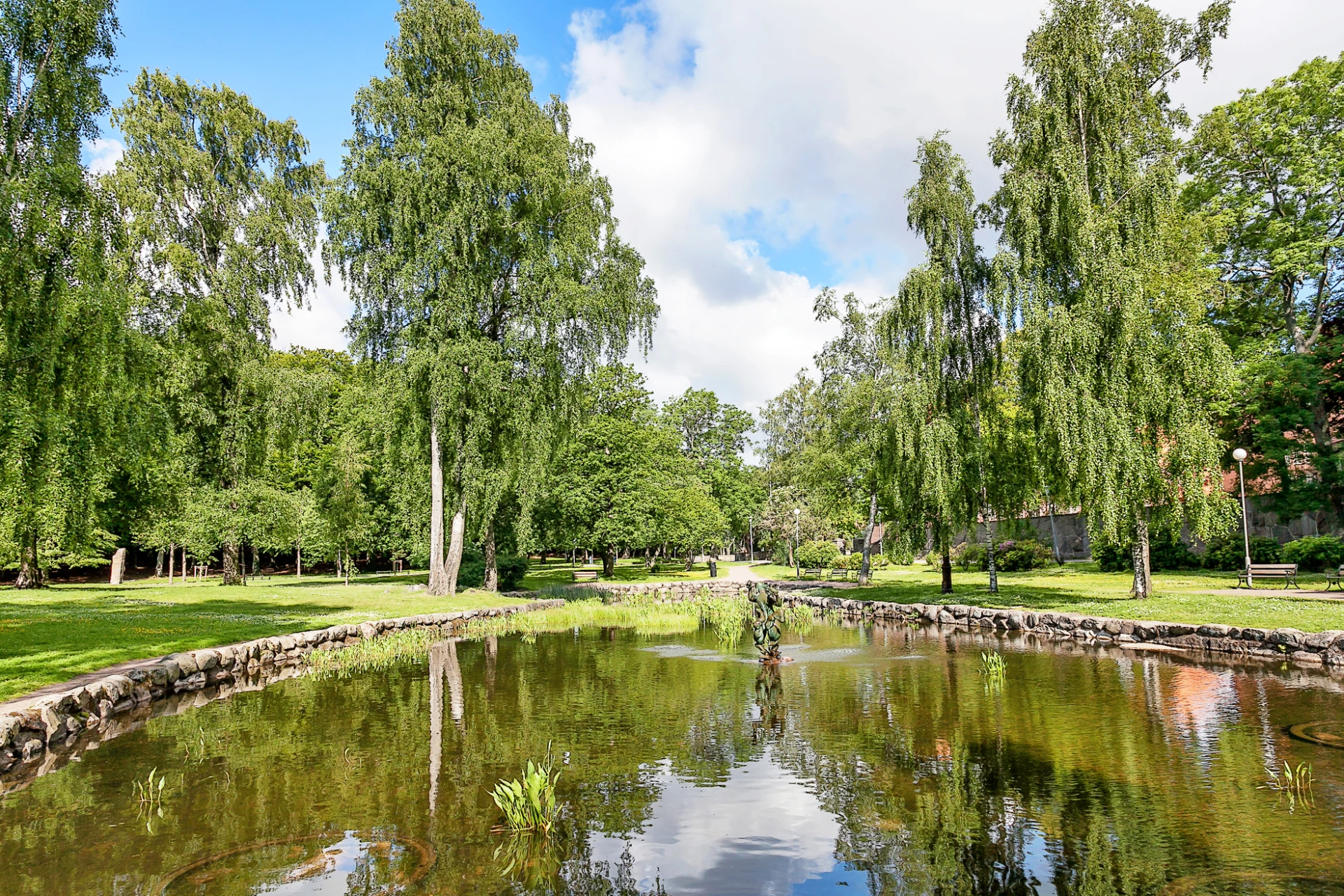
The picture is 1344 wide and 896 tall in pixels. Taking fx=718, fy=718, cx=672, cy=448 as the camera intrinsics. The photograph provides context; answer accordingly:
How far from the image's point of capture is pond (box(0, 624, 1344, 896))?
5020 mm

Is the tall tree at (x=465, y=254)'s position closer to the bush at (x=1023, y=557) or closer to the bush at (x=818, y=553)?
the bush at (x=818, y=553)

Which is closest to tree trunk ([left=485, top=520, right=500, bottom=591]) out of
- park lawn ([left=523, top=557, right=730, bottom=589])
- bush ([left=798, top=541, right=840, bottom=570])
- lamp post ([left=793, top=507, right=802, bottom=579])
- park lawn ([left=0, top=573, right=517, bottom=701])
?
park lawn ([left=0, top=573, right=517, bottom=701])

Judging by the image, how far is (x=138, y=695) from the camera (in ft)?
35.2

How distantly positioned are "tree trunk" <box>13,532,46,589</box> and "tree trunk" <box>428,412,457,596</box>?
48.3 feet

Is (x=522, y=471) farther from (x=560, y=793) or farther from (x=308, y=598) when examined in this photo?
(x=560, y=793)

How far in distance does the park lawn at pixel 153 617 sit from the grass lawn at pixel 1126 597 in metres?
15.4

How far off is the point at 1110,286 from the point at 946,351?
17.9 feet

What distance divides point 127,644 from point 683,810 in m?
12.2

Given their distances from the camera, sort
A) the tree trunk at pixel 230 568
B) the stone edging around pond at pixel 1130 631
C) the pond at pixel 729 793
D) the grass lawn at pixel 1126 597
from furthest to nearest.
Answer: the tree trunk at pixel 230 568 → the grass lawn at pixel 1126 597 → the stone edging around pond at pixel 1130 631 → the pond at pixel 729 793

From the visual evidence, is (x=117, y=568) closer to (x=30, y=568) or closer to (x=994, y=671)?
(x=30, y=568)

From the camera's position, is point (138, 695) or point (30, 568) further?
point (30, 568)

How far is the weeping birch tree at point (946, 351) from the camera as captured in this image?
22156mm

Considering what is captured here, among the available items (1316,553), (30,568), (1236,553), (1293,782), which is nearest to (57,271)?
(1293,782)

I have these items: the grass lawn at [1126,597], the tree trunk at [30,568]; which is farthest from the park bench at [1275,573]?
the tree trunk at [30,568]
